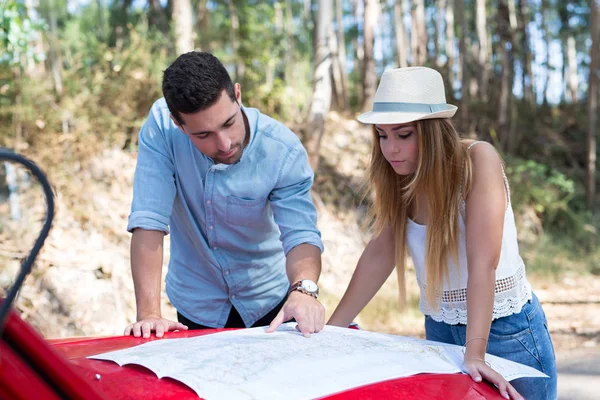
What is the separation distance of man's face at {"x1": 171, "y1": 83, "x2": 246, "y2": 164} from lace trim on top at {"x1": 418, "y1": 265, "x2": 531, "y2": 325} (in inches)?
36.0

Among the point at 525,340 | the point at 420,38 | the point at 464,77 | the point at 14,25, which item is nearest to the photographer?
the point at 525,340

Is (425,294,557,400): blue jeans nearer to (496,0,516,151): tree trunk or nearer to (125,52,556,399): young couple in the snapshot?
(125,52,556,399): young couple

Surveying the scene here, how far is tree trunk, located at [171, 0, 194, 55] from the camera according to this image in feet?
33.7

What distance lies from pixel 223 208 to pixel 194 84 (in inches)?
25.2

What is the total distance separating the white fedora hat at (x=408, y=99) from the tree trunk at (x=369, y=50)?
939cm

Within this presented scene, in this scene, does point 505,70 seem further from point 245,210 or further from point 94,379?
point 94,379

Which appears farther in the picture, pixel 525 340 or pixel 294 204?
pixel 294 204

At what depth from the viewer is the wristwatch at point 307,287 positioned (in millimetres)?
2472

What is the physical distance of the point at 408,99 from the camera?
7.46ft

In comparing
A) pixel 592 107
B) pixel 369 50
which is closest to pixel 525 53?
pixel 592 107

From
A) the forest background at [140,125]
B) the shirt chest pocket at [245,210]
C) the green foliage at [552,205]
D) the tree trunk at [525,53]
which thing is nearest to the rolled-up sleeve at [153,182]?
the shirt chest pocket at [245,210]

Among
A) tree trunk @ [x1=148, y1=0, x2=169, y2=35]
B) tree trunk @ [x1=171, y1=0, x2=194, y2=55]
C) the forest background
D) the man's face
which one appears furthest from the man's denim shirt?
tree trunk @ [x1=148, y1=0, x2=169, y2=35]

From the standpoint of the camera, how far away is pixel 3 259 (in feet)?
20.0

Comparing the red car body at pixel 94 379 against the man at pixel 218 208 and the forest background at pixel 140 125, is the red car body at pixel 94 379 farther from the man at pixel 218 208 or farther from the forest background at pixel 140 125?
the forest background at pixel 140 125
